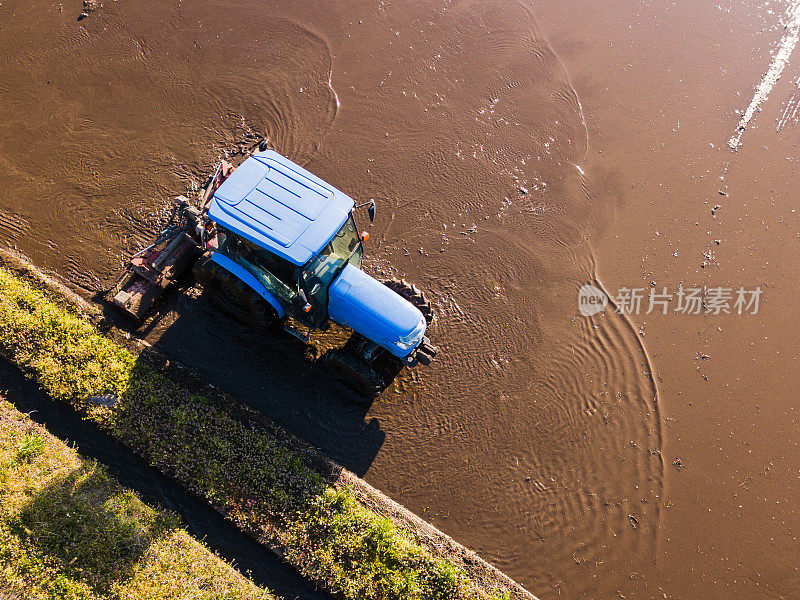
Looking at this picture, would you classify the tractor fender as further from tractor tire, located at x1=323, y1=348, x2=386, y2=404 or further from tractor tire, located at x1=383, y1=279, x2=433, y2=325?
tractor tire, located at x1=383, y1=279, x2=433, y2=325

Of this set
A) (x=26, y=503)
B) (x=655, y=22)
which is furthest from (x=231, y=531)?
(x=655, y=22)

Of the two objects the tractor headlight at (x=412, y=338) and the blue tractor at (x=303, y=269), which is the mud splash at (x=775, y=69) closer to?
the tractor headlight at (x=412, y=338)

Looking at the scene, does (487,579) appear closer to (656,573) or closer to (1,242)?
(656,573)

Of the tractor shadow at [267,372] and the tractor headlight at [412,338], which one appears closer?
the tractor headlight at [412,338]

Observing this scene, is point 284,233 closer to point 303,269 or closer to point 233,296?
point 303,269

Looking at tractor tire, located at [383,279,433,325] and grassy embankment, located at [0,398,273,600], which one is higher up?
tractor tire, located at [383,279,433,325]

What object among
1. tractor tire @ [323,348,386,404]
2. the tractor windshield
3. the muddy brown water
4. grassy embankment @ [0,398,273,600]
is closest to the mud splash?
the muddy brown water

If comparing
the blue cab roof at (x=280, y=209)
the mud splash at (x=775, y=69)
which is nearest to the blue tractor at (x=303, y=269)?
the blue cab roof at (x=280, y=209)
